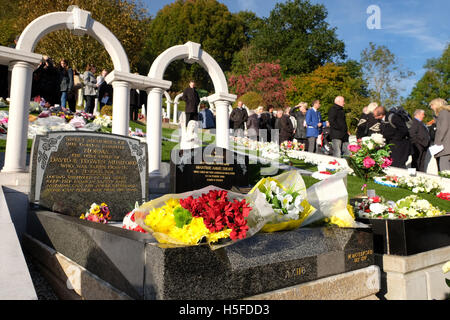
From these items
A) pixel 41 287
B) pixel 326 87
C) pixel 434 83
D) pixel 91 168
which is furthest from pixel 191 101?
pixel 434 83

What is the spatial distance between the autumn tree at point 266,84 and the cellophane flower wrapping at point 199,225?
1288 inches

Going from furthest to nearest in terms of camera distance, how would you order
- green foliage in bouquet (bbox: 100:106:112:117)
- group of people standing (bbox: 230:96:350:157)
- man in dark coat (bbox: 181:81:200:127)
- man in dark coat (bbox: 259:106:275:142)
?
man in dark coat (bbox: 259:106:275:142) < green foliage in bouquet (bbox: 100:106:112:117) < man in dark coat (bbox: 181:81:200:127) < group of people standing (bbox: 230:96:350:157)

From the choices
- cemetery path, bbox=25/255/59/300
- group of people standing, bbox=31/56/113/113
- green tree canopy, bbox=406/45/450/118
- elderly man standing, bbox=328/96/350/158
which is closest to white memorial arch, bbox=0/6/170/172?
cemetery path, bbox=25/255/59/300

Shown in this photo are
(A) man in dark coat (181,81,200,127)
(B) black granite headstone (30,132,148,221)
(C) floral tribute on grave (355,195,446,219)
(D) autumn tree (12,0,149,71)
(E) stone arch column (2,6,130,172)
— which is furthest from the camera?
(D) autumn tree (12,0,149,71)

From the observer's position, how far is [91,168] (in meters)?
5.02

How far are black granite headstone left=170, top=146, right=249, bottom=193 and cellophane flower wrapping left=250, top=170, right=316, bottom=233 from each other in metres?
3.96

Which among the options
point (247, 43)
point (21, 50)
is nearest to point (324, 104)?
point (247, 43)

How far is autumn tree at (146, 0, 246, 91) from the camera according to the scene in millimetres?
44125

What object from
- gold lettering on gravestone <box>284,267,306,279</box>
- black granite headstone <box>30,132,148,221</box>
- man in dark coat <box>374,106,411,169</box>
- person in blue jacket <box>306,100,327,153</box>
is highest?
person in blue jacket <box>306,100,327,153</box>

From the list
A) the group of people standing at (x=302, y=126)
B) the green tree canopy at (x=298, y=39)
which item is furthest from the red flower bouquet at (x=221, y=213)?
the green tree canopy at (x=298, y=39)

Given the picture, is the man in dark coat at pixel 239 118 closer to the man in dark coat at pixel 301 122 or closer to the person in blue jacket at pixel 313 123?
the man in dark coat at pixel 301 122

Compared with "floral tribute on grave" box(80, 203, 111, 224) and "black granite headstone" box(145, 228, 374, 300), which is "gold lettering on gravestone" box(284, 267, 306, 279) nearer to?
"black granite headstone" box(145, 228, 374, 300)

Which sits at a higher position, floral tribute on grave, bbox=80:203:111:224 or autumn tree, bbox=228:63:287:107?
autumn tree, bbox=228:63:287:107

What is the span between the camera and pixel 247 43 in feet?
158
